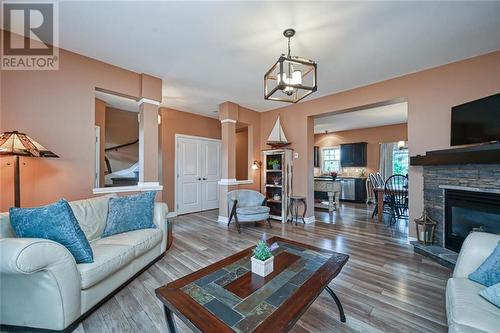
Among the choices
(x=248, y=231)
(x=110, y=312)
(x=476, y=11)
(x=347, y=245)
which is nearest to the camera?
(x=110, y=312)

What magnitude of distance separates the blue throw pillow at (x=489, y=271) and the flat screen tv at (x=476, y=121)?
1.77m

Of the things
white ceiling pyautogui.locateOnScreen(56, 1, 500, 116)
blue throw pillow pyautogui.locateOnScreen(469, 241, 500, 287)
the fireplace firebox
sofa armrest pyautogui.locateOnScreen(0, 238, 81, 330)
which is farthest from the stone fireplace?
sofa armrest pyautogui.locateOnScreen(0, 238, 81, 330)

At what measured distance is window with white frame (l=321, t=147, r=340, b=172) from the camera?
820 cm

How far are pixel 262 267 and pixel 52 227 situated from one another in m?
1.69

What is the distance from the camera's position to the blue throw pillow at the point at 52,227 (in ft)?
5.25

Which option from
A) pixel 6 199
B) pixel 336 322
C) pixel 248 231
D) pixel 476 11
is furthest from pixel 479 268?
pixel 6 199

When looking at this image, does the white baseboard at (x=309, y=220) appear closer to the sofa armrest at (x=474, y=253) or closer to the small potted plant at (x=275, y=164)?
the small potted plant at (x=275, y=164)

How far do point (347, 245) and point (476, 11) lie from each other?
3.13m

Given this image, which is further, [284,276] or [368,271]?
[368,271]

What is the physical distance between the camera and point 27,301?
1.46 meters

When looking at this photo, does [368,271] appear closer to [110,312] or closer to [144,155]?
[110,312]

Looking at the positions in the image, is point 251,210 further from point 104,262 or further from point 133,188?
point 104,262

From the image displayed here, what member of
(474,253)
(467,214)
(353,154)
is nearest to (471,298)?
(474,253)

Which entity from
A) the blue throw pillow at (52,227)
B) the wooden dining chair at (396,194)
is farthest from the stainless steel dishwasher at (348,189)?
the blue throw pillow at (52,227)
